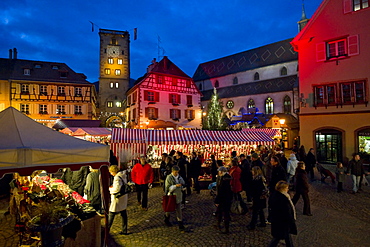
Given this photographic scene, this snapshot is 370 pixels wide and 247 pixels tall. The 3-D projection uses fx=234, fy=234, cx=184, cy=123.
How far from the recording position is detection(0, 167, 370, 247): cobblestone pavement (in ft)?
18.2

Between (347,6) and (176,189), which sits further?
(347,6)

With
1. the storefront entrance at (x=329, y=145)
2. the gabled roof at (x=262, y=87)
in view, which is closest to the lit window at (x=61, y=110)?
the gabled roof at (x=262, y=87)

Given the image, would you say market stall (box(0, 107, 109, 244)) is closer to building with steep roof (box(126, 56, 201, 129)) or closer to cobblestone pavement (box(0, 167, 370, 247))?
cobblestone pavement (box(0, 167, 370, 247))

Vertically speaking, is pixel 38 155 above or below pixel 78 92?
below

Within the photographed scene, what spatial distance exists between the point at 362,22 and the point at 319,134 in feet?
27.2

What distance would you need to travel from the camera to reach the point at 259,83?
40.1m

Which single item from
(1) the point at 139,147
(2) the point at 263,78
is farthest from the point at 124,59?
(1) the point at 139,147

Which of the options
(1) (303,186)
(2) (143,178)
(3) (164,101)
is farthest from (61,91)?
(1) (303,186)

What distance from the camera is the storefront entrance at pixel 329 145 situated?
17250mm

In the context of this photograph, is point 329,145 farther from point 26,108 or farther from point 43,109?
point 26,108

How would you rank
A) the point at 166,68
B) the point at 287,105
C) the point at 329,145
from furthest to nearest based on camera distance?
the point at 287,105 < the point at 166,68 < the point at 329,145

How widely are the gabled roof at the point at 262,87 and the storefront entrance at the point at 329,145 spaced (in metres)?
17.2

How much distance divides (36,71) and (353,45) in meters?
34.3

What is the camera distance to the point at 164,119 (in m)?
31.0
